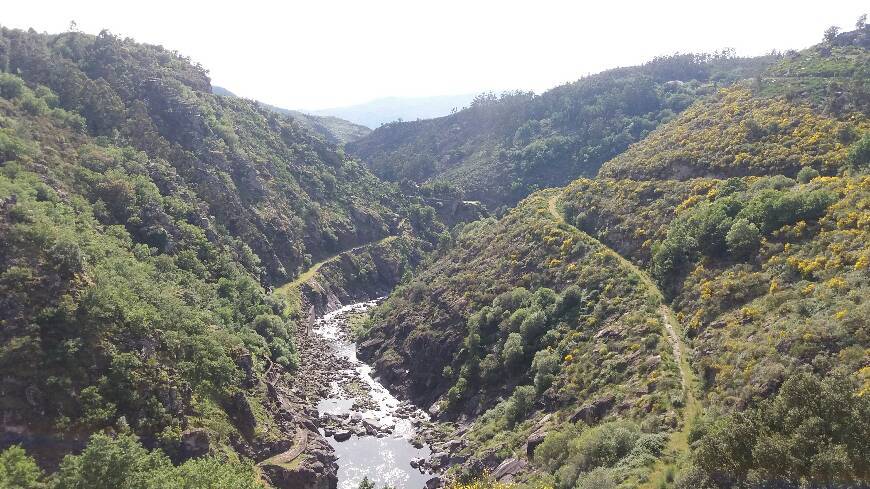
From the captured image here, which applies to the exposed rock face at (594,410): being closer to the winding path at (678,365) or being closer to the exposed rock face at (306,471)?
the winding path at (678,365)

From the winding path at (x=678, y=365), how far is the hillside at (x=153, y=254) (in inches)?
1257

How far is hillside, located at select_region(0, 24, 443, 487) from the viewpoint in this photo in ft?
161

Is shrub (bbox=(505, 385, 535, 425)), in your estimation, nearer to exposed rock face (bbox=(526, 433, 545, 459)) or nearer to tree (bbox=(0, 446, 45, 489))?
exposed rock face (bbox=(526, 433, 545, 459))

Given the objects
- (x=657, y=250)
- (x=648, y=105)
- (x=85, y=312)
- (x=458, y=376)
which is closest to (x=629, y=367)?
(x=657, y=250)

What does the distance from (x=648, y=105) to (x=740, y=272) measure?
506 feet

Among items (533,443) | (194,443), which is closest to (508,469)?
(533,443)

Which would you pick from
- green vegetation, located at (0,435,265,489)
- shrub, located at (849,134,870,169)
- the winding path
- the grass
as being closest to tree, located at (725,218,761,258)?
the winding path

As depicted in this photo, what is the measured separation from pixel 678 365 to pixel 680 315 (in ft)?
29.8

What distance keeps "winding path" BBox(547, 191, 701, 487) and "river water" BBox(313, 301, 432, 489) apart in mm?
30157

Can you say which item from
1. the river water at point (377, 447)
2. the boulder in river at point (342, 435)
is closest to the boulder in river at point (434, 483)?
the river water at point (377, 447)

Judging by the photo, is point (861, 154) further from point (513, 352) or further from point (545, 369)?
point (513, 352)

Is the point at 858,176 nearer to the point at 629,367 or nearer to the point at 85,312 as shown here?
the point at 629,367

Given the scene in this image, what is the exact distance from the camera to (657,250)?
242ft

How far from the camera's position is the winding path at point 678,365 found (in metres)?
41.5
